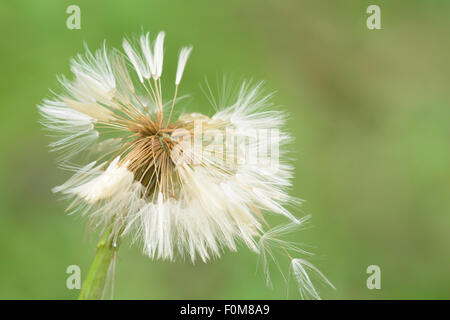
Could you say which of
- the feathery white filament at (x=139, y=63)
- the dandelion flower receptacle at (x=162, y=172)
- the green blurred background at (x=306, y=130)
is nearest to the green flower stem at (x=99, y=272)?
the dandelion flower receptacle at (x=162, y=172)

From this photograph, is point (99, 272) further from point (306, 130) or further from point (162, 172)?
point (306, 130)

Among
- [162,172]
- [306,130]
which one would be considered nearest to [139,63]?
[162,172]

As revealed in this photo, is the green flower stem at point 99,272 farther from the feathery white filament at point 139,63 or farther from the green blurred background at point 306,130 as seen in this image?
the green blurred background at point 306,130

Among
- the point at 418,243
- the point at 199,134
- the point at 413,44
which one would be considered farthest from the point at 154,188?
the point at 413,44

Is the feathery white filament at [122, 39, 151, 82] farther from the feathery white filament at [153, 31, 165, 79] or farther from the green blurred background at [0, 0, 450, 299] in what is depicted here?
the green blurred background at [0, 0, 450, 299]

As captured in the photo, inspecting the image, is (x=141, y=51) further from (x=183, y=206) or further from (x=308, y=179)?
(x=308, y=179)

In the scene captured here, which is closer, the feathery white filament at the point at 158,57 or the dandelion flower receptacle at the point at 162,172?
the dandelion flower receptacle at the point at 162,172

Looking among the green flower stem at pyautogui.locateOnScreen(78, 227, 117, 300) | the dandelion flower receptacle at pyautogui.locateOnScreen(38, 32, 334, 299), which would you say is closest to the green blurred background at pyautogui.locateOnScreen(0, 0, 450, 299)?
the dandelion flower receptacle at pyautogui.locateOnScreen(38, 32, 334, 299)

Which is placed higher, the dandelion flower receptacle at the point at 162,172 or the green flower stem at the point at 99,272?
the dandelion flower receptacle at the point at 162,172
